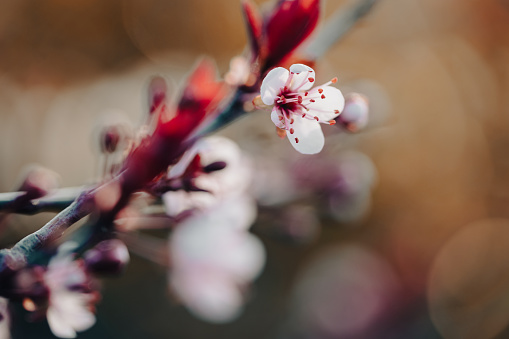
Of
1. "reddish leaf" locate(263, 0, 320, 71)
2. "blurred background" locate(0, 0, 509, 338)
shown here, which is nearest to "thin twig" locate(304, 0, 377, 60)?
"reddish leaf" locate(263, 0, 320, 71)

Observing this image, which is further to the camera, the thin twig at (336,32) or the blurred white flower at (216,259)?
the blurred white flower at (216,259)

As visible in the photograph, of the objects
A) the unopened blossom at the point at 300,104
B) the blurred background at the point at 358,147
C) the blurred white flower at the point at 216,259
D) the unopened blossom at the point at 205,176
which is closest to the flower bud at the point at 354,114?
the unopened blossom at the point at 300,104

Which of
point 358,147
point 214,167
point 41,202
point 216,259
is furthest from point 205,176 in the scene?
point 358,147

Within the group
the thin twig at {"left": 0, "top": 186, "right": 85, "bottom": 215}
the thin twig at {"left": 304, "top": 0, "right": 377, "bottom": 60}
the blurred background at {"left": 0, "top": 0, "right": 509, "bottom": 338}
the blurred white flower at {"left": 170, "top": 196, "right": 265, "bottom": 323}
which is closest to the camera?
the thin twig at {"left": 0, "top": 186, "right": 85, "bottom": 215}

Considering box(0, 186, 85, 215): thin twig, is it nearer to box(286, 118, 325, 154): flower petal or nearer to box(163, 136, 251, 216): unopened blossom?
box(163, 136, 251, 216): unopened blossom

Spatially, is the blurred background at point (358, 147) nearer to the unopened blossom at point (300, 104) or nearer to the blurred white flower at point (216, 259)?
the blurred white flower at point (216, 259)

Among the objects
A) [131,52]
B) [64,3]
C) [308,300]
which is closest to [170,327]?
Answer: [308,300]
